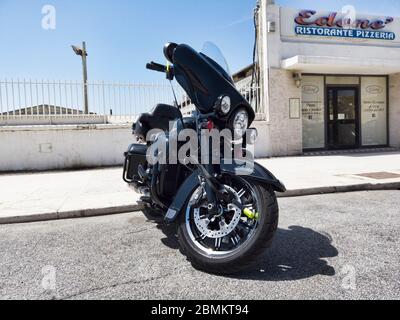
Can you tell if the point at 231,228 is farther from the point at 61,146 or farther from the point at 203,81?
the point at 61,146

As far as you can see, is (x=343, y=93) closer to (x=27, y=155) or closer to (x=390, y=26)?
(x=390, y=26)

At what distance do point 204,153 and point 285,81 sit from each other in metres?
9.31

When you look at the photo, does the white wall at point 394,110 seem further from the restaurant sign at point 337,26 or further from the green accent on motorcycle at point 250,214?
the green accent on motorcycle at point 250,214

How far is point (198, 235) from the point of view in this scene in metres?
2.74

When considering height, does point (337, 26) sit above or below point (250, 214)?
above

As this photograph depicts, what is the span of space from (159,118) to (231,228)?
5.82ft

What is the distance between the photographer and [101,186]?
253 inches

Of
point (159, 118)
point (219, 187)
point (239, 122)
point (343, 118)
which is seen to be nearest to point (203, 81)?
point (239, 122)

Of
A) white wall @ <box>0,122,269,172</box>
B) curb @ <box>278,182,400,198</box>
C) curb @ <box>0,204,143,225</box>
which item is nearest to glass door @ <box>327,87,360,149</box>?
curb @ <box>278,182,400,198</box>

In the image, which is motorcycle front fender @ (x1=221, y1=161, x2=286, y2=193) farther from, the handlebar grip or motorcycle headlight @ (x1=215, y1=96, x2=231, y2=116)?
the handlebar grip

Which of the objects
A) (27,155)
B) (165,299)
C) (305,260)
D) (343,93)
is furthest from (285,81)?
(165,299)

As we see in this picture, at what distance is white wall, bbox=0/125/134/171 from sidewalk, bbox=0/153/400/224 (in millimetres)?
706

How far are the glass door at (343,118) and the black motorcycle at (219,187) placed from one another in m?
10.4
